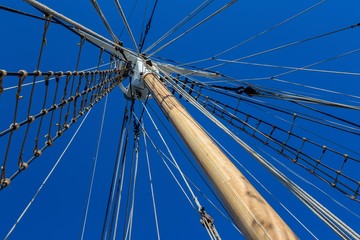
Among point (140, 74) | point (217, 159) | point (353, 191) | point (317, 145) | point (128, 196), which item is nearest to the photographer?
point (217, 159)

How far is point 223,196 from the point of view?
315cm

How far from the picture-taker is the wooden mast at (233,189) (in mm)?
2596

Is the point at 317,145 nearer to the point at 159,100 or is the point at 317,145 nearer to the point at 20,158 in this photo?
the point at 159,100

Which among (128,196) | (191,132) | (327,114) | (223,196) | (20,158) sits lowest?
(128,196)

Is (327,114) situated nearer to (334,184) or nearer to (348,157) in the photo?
(348,157)

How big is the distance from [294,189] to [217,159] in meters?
1.03

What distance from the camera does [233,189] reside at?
310cm

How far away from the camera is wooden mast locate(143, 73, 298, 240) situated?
8.52 feet

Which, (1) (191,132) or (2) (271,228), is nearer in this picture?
(2) (271,228)

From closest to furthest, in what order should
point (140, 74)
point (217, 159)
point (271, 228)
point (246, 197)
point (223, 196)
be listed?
point (271, 228), point (246, 197), point (223, 196), point (217, 159), point (140, 74)

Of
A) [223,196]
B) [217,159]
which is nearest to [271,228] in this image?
[223,196]

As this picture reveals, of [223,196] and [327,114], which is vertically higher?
[327,114]

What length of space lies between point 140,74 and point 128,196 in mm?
3289

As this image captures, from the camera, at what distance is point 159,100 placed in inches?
229
